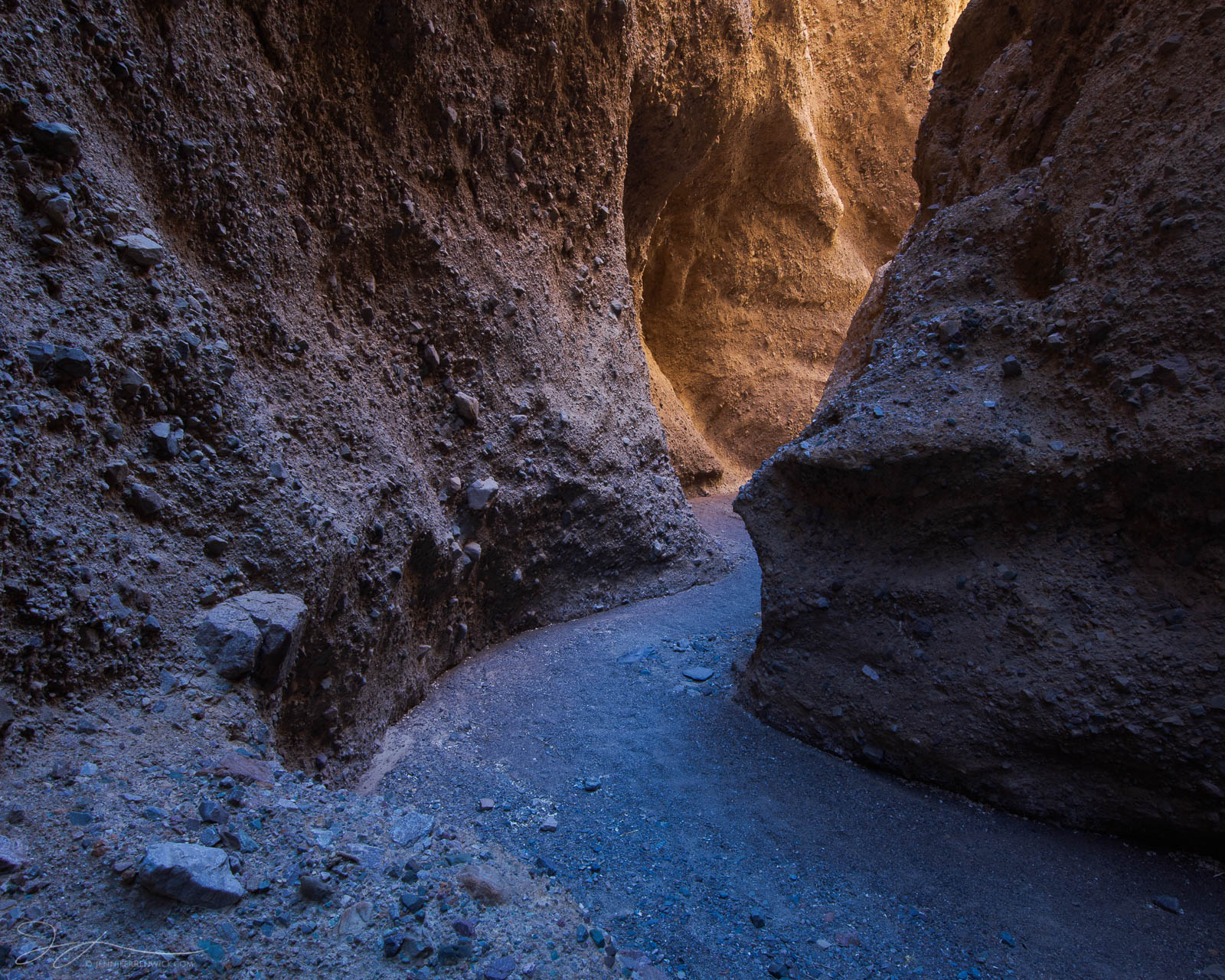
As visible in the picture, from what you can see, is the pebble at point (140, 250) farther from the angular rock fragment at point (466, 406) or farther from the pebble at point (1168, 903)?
the pebble at point (1168, 903)

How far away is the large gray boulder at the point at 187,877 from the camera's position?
4.35 feet

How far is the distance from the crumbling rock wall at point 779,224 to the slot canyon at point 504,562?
341cm

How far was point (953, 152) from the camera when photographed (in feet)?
11.6

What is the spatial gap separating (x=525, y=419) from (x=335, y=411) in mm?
1272

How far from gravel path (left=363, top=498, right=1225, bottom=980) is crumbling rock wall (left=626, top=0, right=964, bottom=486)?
178 inches

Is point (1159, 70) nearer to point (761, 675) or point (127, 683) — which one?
point (761, 675)

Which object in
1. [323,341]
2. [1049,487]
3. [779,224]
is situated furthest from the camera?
[779,224]

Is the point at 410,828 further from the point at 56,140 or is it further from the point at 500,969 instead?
the point at 56,140

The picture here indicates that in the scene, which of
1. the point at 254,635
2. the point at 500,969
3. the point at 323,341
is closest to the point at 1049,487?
the point at 500,969

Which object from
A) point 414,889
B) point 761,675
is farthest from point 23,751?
point 761,675

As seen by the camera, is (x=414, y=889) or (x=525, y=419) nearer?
(x=414, y=889)

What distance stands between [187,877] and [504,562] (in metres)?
2.52

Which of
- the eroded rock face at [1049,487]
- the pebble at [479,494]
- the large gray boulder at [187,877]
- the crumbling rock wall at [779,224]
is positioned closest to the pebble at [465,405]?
the pebble at [479,494]

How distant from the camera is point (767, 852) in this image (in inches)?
84.7
